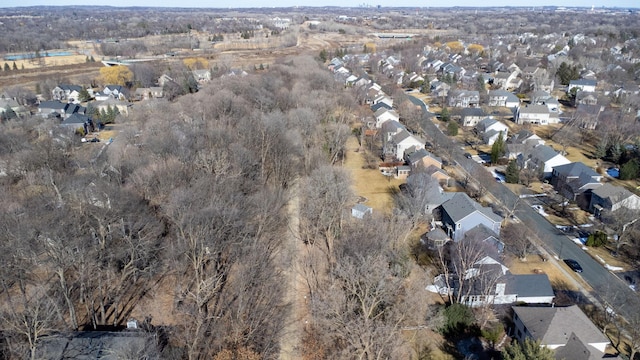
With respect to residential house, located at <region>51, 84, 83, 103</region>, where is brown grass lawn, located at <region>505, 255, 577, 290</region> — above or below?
below

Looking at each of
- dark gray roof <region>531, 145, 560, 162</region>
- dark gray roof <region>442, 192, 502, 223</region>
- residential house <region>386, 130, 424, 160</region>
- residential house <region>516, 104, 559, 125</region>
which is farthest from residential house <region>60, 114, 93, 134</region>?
residential house <region>516, 104, 559, 125</region>

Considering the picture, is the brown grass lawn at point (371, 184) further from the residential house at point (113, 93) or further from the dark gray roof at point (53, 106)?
the residential house at point (113, 93)

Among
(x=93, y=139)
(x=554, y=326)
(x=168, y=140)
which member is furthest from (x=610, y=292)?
(x=93, y=139)

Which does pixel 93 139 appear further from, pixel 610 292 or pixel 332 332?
pixel 610 292

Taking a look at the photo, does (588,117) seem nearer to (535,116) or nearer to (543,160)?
(535,116)

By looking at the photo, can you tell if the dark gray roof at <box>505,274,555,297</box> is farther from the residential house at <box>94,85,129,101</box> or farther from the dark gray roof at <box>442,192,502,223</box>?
the residential house at <box>94,85,129,101</box>

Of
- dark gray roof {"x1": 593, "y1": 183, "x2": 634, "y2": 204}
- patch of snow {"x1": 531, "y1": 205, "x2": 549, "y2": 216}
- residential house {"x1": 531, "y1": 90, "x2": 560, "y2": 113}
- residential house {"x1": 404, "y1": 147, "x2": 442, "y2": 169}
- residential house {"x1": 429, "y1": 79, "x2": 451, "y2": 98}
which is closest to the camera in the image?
dark gray roof {"x1": 593, "y1": 183, "x2": 634, "y2": 204}

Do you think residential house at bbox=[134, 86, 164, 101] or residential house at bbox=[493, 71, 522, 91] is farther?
residential house at bbox=[493, 71, 522, 91]

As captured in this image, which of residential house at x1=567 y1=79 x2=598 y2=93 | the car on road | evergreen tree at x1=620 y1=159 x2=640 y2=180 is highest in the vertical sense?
residential house at x1=567 y1=79 x2=598 y2=93

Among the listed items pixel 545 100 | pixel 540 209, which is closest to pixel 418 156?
pixel 540 209

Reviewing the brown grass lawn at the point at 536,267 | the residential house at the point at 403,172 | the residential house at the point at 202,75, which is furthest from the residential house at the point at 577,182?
the residential house at the point at 202,75
